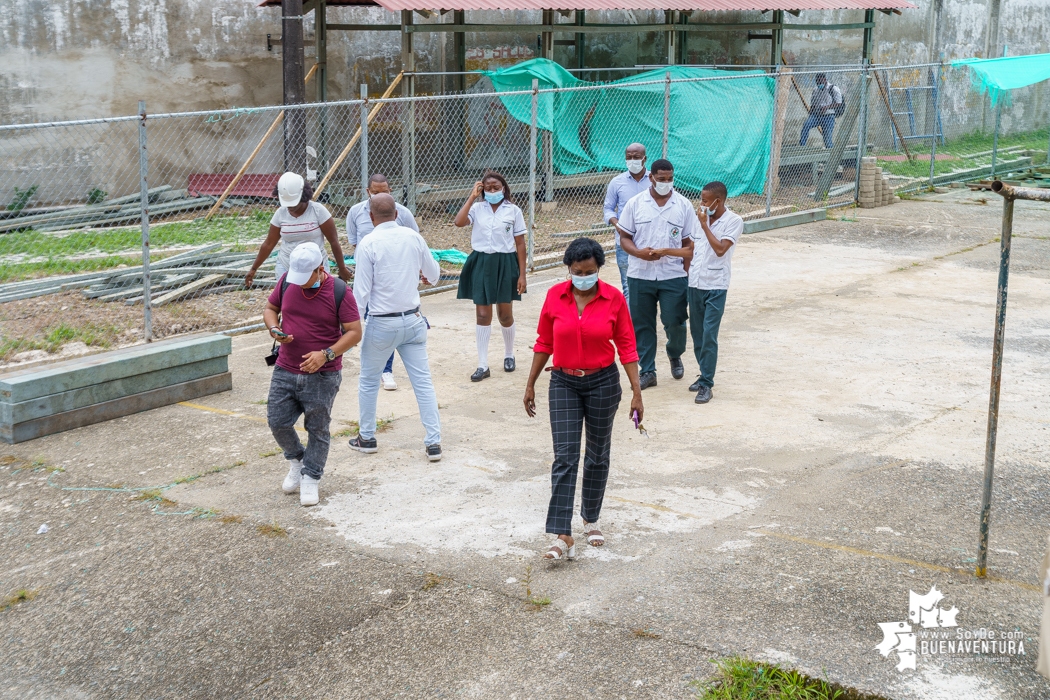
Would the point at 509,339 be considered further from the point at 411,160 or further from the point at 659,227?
the point at 411,160

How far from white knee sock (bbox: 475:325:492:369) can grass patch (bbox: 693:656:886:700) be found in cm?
469

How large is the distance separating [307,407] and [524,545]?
4.92 feet

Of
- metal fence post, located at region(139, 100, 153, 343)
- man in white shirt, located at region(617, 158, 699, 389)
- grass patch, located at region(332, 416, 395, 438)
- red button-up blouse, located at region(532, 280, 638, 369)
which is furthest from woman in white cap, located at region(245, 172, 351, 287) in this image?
red button-up blouse, located at region(532, 280, 638, 369)

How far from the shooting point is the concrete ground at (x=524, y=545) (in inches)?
178

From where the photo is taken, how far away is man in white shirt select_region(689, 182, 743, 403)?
310 inches

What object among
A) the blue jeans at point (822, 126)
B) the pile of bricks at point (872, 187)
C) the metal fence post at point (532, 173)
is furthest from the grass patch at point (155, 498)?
the blue jeans at point (822, 126)

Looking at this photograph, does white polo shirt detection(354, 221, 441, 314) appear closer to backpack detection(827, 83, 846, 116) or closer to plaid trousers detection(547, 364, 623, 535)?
plaid trousers detection(547, 364, 623, 535)

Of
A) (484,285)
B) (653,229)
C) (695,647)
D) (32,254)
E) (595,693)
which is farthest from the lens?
(32,254)

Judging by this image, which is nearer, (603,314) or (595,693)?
(595,693)

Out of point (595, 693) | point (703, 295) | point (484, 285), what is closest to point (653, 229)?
point (703, 295)

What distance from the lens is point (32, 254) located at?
1299 cm

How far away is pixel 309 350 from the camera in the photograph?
6.07 metres

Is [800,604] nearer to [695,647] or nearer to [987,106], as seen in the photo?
[695,647]

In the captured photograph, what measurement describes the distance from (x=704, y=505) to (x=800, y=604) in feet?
4.16
